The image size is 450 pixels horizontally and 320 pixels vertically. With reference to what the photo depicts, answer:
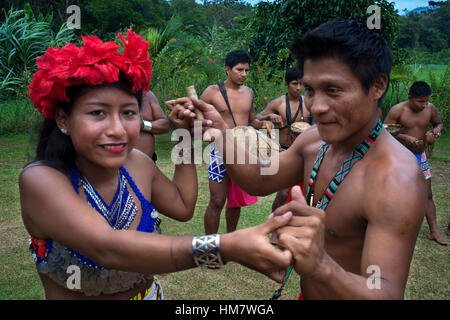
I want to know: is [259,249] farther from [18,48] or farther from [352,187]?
[18,48]

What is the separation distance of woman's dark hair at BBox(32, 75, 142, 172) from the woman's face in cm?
2

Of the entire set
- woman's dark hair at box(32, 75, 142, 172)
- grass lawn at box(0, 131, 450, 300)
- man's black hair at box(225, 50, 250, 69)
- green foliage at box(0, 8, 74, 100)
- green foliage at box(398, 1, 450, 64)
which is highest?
green foliage at box(398, 1, 450, 64)

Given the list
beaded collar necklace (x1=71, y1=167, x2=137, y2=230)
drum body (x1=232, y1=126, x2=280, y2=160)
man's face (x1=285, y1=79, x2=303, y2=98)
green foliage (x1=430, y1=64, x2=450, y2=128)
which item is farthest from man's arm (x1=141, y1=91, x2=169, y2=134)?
green foliage (x1=430, y1=64, x2=450, y2=128)

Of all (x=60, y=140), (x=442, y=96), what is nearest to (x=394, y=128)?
(x=60, y=140)

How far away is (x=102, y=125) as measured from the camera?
1.71 metres

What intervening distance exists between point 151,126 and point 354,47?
3.15m

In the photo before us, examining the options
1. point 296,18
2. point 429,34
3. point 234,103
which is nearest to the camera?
point 234,103

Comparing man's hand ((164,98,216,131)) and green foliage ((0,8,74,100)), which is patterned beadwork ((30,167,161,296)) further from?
green foliage ((0,8,74,100))

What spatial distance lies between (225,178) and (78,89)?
3239 mm

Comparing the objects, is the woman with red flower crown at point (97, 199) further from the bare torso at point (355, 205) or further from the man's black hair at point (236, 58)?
the man's black hair at point (236, 58)

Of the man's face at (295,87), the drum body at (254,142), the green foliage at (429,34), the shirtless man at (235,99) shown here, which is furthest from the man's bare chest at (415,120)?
the green foliage at (429,34)

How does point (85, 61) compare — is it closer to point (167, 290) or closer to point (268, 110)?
point (167, 290)

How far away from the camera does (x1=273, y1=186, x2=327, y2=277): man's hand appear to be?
1.46 meters

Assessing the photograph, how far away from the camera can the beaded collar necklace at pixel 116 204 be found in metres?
1.81
